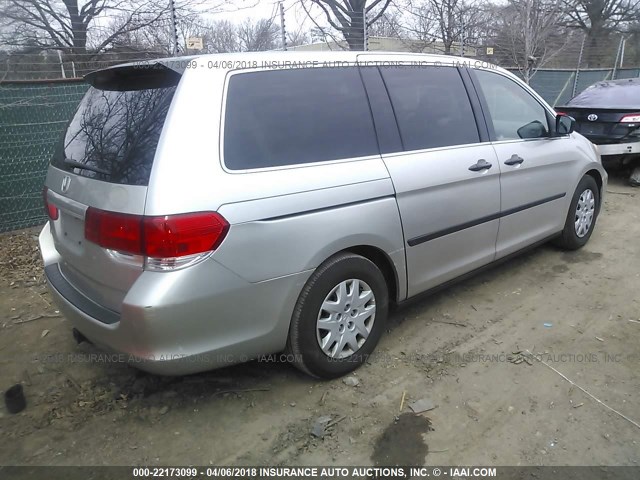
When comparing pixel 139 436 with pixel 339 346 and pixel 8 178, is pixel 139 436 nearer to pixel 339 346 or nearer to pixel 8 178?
pixel 339 346

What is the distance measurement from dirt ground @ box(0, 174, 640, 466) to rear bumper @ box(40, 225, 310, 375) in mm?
417

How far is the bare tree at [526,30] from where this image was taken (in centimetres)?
1002

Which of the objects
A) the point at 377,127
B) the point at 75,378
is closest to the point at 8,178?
the point at 75,378

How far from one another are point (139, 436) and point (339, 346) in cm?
115

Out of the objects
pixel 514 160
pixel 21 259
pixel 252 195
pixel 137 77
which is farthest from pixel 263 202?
pixel 21 259

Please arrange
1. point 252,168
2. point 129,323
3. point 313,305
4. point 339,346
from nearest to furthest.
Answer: point 129,323 < point 252,168 < point 313,305 < point 339,346

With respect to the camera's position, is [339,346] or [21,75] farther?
[21,75]

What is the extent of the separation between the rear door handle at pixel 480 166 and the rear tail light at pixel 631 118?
16.3 feet

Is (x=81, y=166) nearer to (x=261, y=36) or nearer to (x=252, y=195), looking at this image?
(x=252, y=195)

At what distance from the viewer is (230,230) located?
218 cm

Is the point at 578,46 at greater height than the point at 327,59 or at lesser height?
greater

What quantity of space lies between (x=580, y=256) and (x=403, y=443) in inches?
127

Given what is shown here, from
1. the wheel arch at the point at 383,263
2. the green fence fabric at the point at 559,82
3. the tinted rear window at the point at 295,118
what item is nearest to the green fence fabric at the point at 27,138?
the tinted rear window at the point at 295,118


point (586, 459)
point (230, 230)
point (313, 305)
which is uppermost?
point (230, 230)
